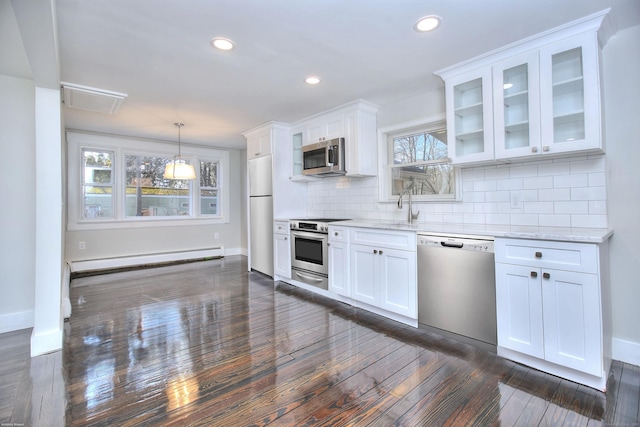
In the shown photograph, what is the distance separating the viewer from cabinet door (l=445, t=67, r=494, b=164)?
2.60 metres

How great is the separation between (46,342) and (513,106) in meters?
4.15

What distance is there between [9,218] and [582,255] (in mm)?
4545

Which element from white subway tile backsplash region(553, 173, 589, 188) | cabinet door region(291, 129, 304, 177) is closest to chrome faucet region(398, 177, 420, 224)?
white subway tile backsplash region(553, 173, 589, 188)

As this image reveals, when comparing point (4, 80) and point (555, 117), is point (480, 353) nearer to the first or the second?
point (555, 117)

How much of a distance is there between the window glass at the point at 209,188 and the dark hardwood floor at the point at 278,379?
3.43 m

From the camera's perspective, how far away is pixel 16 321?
9.16 ft

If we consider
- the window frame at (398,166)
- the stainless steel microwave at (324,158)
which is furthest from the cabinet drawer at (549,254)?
the stainless steel microwave at (324,158)

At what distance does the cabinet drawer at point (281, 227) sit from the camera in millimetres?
4212

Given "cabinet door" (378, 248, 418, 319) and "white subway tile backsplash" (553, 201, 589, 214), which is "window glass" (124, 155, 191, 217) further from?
"white subway tile backsplash" (553, 201, 589, 214)

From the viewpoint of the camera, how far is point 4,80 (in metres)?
2.71

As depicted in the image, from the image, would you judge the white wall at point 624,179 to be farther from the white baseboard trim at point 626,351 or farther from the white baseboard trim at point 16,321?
the white baseboard trim at point 16,321

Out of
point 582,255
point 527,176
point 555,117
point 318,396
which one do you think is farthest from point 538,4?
point 318,396

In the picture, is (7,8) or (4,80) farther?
(4,80)

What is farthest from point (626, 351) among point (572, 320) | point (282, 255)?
point (282, 255)
